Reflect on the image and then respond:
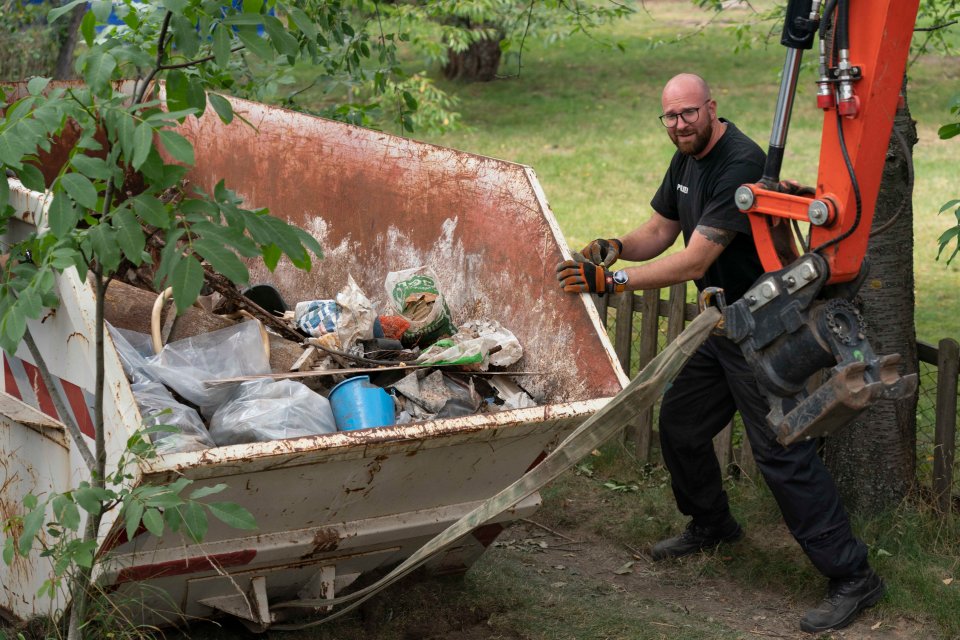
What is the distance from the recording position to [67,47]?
1006cm

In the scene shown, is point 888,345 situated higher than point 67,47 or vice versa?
point 67,47

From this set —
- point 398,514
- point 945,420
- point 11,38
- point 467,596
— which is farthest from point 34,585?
point 11,38

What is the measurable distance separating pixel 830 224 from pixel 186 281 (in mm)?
1743

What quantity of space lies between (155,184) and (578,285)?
1.46 meters

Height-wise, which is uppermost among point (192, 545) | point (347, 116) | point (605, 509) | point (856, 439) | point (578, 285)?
point (347, 116)

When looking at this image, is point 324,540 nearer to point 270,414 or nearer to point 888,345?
point 270,414

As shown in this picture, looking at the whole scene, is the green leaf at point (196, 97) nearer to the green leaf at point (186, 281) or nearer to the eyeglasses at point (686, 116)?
the green leaf at point (186, 281)

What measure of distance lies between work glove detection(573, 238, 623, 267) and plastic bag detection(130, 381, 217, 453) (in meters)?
1.56

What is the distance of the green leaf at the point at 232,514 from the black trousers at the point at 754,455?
77.5 inches

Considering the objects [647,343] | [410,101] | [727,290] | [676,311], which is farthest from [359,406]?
[410,101]

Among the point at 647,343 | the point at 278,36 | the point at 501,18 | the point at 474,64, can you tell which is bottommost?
the point at 647,343

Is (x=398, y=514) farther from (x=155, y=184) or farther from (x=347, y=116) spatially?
(x=347, y=116)

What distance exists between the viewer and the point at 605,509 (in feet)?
16.9

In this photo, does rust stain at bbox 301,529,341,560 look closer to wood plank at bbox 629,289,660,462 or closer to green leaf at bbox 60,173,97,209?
green leaf at bbox 60,173,97,209
